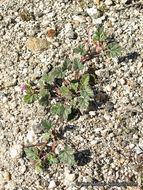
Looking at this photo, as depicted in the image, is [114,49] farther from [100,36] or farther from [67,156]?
[67,156]

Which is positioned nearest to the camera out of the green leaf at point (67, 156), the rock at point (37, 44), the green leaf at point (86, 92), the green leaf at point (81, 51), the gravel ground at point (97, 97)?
the green leaf at point (67, 156)

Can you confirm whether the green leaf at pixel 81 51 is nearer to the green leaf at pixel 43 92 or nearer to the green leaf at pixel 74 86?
the green leaf at pixel 74 86

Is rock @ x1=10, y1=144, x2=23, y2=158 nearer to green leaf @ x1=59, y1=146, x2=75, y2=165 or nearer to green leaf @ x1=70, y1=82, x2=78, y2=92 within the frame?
green leaf @ x1=59, y1=146, x2=75, y2=165

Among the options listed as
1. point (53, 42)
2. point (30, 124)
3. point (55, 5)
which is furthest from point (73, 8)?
point (30, 124)

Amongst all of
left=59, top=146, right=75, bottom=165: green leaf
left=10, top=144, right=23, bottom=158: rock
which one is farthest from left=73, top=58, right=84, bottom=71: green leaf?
left=10, top=144, right=23, bottom=158: rock

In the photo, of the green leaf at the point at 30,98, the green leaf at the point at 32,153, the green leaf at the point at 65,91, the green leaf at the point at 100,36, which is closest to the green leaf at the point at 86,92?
the green leaf at the point at 65,91

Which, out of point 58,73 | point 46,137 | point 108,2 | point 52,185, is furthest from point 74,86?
point 108,2

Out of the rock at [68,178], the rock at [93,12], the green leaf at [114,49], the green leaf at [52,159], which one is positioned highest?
the rock at [93,12]
